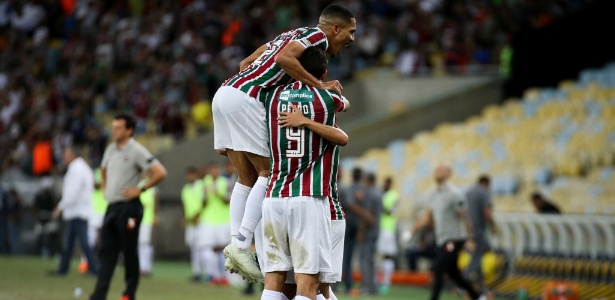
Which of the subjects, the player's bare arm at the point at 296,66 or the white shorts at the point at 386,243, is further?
the white shorts at the point at 386,243

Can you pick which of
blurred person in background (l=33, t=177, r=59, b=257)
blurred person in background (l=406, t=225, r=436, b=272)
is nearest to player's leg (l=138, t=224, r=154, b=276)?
blurred person in background (l=406, t=225, r=436, b=272)

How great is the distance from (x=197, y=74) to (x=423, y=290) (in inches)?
520

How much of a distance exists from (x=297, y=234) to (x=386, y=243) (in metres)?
13.4

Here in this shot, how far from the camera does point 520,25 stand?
101ft

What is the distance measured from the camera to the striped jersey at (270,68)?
967 cm

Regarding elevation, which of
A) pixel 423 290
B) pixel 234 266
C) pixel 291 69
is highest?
pixel 291 69

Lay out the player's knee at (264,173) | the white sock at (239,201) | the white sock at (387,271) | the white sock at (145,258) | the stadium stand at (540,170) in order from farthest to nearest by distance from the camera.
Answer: the white sock at (145,258) < the white sock at (387,271) < the stadium stand at (540,170) < the white sock at (239,201) < the player's knee at (264,173)

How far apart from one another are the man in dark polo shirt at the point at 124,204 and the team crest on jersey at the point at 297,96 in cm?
483

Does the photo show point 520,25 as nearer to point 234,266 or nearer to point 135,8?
point 135,8

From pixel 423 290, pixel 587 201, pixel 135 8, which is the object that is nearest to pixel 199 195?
pixel 423 290

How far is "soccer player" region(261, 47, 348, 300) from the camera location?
917 cm

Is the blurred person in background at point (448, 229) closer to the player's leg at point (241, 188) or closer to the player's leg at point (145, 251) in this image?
the player's leg at point (241, 188)

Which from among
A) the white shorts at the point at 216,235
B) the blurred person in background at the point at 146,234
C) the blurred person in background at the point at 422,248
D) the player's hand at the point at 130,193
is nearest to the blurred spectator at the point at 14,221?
the blurred person in background at the point at 146,234

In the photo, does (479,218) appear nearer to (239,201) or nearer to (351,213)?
(351,213)
